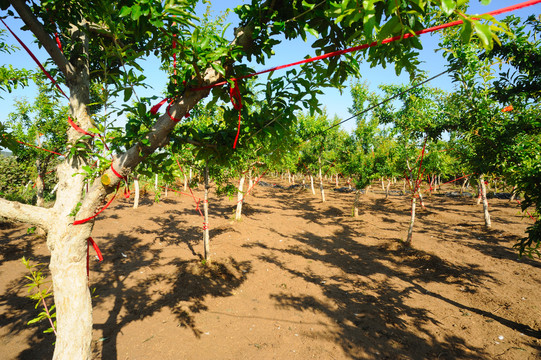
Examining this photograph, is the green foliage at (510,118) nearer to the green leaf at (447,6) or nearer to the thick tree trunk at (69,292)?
the green leaf at (447,6)

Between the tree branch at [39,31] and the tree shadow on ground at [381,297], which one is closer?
the tree branch at [39,31]

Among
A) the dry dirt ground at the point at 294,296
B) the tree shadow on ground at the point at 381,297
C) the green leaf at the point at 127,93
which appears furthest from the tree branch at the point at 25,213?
the tree shadow on ground at the point at 381,297

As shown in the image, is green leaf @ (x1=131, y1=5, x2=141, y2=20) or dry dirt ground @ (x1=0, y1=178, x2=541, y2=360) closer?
green leaf @ (x1=131, y1=5, x2=141, y2=20)

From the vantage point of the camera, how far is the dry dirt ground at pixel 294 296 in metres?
4.47

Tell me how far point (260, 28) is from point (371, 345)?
559 cm

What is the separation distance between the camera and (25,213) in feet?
6.12

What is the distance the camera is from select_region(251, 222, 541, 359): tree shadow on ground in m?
4.54

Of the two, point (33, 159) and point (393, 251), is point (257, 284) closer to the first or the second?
point (393, 251)

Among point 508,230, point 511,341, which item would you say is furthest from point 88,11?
point 508,230

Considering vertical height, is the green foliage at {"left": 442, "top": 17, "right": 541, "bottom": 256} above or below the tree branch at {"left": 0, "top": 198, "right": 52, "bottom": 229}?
above

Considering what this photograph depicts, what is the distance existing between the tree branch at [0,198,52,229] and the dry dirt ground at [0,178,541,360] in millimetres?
3515

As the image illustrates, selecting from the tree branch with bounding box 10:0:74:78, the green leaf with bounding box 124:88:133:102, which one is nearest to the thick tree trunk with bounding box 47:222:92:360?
the green leaf with bounding box 124:88:133:102

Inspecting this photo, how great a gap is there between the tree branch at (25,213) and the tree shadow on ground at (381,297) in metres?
5.00

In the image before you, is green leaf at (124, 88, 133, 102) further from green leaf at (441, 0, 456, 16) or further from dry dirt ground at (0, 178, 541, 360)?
dry dirt ground at (0, 178, 541, 360)
